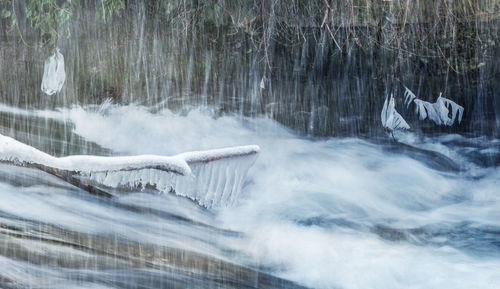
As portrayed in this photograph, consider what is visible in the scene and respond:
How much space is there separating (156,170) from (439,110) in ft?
7.17

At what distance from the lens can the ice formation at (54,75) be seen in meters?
4.44

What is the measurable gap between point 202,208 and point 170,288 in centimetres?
62

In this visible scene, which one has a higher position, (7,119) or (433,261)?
(7,119)

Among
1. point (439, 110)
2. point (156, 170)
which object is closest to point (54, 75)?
point (156, 170)

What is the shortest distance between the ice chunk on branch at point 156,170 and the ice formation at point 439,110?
1.40 metres

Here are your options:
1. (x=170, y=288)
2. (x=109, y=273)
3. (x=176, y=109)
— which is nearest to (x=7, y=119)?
(x=176, y=109)

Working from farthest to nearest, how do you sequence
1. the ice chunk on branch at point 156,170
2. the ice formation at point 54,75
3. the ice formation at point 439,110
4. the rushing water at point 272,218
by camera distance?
the ice formation at point 54,75, the ice formation at point 439,110, the rushing water at point 272,218, the ice chunk on branch at point 156,170

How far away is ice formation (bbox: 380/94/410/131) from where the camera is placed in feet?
13.3

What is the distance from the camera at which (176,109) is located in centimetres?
431

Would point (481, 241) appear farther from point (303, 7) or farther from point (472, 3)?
point (303, 7)

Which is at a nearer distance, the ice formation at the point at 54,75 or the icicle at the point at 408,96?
the icicle at the point at 408,96

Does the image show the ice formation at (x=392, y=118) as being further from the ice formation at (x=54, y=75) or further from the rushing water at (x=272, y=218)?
the ice formation at (x=54, y=75)

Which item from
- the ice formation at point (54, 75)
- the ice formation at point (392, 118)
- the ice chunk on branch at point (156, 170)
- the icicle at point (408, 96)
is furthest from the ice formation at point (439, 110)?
the ice formation at point (54, 75)

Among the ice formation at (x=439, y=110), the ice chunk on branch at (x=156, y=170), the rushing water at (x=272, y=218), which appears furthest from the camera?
the ice formation at (x=439, y=110)
